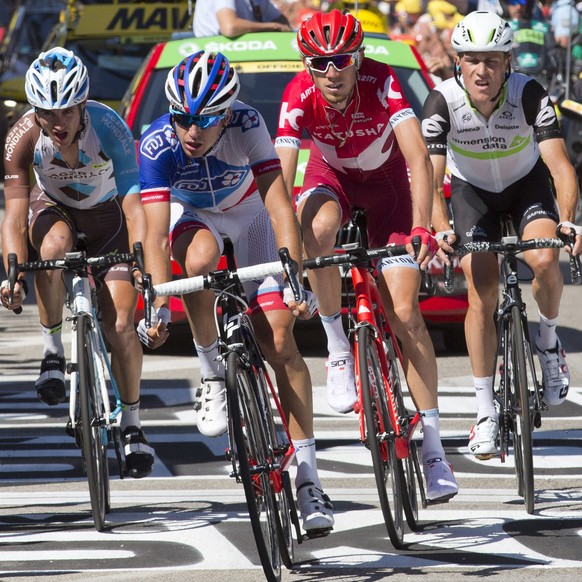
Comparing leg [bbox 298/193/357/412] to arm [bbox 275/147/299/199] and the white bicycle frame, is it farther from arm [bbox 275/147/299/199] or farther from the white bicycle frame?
the white bicycle frame

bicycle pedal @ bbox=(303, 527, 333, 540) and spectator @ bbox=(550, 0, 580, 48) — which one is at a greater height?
spectator @ bbox=(550, 0, 580, 48)

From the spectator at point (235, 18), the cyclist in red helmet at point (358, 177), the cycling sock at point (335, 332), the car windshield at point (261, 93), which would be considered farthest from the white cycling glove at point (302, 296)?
the spectator at point (235, 18)

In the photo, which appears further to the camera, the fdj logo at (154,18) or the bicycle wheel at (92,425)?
the fdj logo at (154,18)

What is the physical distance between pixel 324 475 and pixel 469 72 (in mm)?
2223

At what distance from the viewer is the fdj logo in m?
19.6

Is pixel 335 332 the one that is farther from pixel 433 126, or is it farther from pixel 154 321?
pixel 154 321

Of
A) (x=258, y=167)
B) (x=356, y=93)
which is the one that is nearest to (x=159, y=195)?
(x=258, y=167)

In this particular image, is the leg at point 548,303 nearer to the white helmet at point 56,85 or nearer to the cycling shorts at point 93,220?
the cycling shorts at point 93,220

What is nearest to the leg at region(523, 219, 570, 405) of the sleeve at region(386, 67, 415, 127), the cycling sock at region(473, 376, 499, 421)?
the cycling sock at region(473, 376, 499, 421)

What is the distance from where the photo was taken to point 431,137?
26.4ft

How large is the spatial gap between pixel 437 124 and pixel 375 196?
→ 1.71 feet

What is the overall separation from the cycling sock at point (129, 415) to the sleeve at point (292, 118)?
1513 millimetres

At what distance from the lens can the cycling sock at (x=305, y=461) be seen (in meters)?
6.77

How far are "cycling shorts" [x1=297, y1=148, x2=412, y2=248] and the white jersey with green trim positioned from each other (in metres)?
0.26
